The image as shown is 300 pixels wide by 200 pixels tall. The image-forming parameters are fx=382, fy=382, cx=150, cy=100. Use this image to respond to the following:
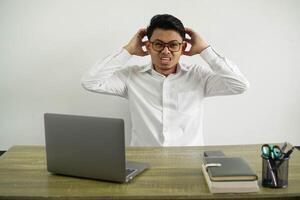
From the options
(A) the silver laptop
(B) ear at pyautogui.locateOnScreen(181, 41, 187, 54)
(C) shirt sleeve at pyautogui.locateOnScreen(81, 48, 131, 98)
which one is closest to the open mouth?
(B) ear at pyautogui.locateOnScreen(181, 41, 187, 54)

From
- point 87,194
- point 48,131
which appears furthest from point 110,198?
point 48,131

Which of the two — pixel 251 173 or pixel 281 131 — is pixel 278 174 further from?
pixel 281 131

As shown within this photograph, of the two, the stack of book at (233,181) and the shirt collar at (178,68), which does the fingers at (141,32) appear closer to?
the shirt collar at (178,68)

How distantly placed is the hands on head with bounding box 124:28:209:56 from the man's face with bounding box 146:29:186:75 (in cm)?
8

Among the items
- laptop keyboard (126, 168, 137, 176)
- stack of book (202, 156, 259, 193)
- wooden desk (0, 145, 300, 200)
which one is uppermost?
stack of book (202, 156, 259, 193)

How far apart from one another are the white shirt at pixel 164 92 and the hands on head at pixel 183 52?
0.03 meters

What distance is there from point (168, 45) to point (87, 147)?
37.3 inches

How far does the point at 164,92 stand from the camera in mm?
2270

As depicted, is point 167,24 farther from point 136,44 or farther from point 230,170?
point 230,170

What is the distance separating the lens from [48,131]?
58.0 inches

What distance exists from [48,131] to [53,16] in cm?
120

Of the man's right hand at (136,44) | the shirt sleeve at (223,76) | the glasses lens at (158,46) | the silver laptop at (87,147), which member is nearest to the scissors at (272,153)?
the silver laptop at (87,147)

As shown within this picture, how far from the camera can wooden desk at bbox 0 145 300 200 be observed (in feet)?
4.19

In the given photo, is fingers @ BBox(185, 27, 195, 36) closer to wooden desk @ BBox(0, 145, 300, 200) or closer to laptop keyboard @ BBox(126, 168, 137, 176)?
wooden desk @ BBox(0, 145, 300, 200)
